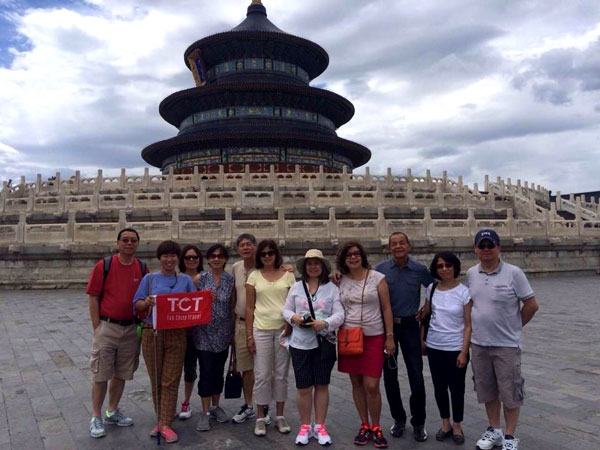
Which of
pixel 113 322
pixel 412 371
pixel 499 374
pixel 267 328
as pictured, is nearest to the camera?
pixel 499 374

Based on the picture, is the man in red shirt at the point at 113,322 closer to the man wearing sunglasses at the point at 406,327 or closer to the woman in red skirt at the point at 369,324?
the woman in red skirt at the point at 369,324

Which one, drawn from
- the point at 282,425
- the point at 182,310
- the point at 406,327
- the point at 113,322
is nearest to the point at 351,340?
the point at 406,327

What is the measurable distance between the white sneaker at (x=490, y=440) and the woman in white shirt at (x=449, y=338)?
21 centimetres

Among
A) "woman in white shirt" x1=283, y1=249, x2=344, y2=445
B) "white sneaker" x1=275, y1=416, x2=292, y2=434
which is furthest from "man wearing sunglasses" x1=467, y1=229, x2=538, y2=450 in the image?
"white sneaker" x1=275, y1=416, x2=292, y2=434

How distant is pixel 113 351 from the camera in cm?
498

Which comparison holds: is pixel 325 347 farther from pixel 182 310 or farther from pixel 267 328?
pixel 182 310

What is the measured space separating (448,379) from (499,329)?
76 cm

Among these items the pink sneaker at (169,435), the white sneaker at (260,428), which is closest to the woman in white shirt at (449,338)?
the white sneaker at (260,428)

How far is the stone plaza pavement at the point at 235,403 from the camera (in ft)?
15.3

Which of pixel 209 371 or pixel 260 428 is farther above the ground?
pixel 209 371

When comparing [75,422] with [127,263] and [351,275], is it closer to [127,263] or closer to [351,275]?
[127,263]

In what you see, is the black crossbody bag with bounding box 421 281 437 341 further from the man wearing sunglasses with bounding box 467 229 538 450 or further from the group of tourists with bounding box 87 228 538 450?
the man wearing sunglasses with bounding box 467 229 538 450

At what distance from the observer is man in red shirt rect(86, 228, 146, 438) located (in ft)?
16.1

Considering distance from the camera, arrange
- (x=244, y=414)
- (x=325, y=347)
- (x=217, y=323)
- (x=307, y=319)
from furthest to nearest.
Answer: (x=244, y=414) → (x=217, y=323) → (x=325, y=347) → (x=307, y=319)
